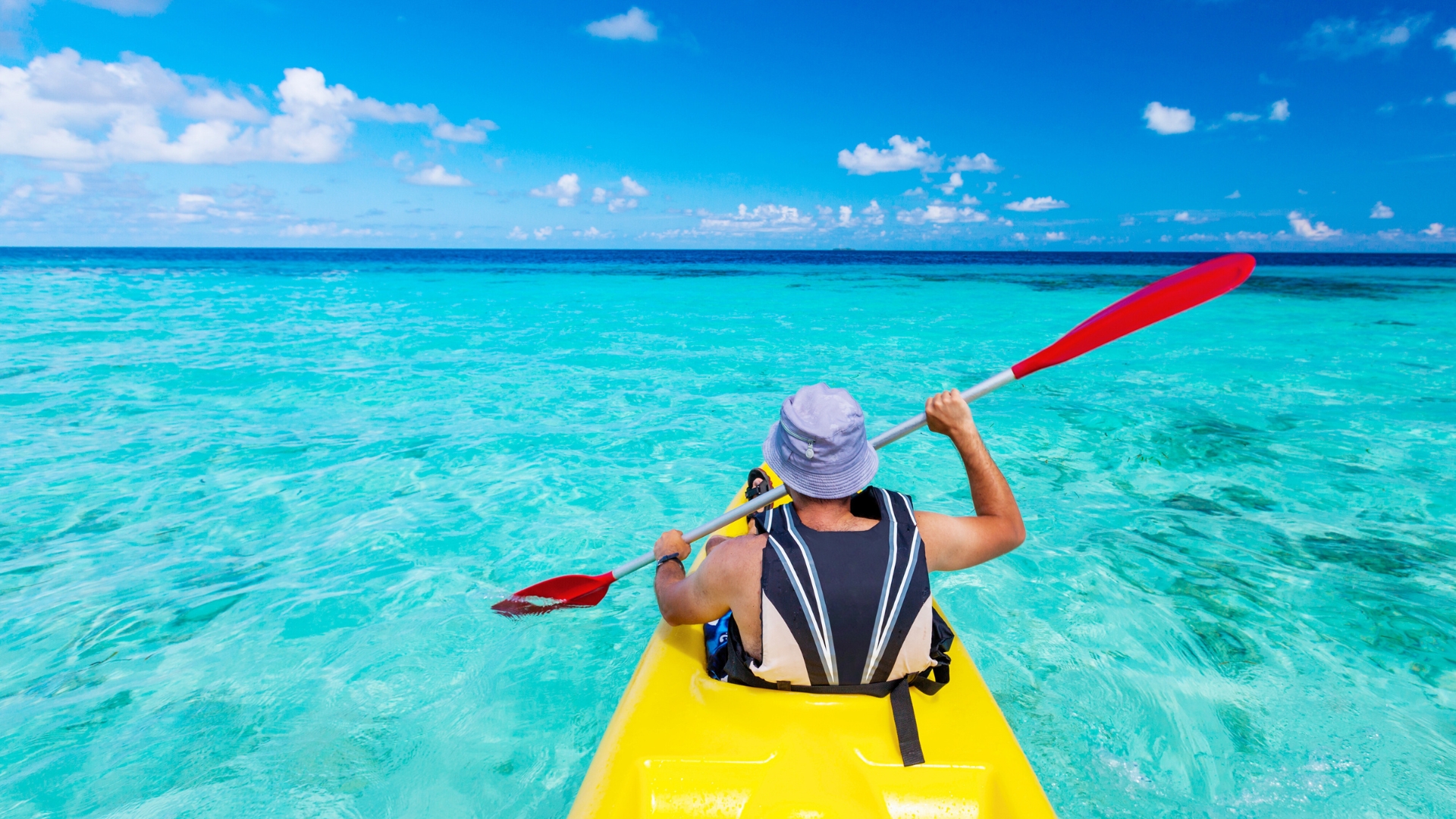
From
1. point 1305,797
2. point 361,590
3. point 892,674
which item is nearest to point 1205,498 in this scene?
point 1305,797

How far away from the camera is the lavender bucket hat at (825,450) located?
1956 millimetres

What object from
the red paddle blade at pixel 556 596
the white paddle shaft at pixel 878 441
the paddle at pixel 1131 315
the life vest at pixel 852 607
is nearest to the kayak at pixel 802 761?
the life vest at pixel 852 607

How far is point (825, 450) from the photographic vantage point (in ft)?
6.41

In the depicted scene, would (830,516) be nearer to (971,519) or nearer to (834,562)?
(834,562)

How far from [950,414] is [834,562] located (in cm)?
78

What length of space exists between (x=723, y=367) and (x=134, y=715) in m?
9.33

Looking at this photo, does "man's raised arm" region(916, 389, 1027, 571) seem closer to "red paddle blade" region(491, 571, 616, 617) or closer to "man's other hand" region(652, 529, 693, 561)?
"man's other hand" region(652, 529, 693, 561)

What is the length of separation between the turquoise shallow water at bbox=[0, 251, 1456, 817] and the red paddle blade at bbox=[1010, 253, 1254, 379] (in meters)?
1.74

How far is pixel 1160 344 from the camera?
1460 cm

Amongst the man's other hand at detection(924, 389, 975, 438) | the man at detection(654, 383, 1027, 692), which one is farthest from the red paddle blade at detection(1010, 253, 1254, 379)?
the man at detection(654, 383, 1027, 692)

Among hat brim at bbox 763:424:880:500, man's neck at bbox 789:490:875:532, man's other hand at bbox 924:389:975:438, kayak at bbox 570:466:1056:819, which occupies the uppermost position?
man's other hand at bbox 924:389:975:438

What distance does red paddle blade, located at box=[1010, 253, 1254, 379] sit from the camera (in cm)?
306

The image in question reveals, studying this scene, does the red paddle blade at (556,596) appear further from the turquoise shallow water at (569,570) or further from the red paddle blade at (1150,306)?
the red paddle blade at (1150,306)

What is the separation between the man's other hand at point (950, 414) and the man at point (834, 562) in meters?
0.16
